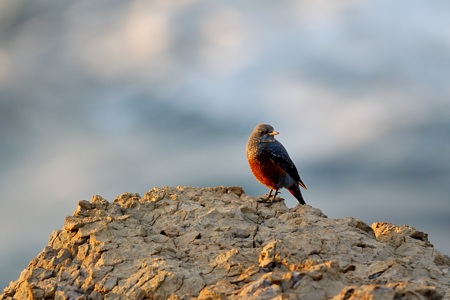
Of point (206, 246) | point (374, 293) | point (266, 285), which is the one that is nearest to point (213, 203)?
point (206, 246)

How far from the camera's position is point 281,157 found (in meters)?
14.1

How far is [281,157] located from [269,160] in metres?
0.26

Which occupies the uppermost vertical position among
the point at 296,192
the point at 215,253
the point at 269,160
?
the point at 269,160

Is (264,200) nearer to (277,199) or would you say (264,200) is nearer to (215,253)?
(277,199)

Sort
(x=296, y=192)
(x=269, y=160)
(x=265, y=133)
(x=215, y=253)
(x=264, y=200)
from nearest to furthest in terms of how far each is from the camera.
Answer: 1. (x=215, y=253)
2. (x=264, y=200)
3. (x=269, y=160)
4. (x=265, y=133)
5. (x=296, y=192)

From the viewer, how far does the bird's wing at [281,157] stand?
1405 centimetres

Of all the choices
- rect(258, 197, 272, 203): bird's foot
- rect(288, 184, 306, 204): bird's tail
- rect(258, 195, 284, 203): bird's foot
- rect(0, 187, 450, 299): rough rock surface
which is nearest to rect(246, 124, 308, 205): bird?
rect(288, 184, 306, 204): bird's tail

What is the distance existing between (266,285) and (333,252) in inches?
109

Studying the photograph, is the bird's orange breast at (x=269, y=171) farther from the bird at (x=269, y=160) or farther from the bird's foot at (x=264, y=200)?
the bird's foot at (x=264, y=200)

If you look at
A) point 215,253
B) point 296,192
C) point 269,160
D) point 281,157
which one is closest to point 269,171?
point 269,160

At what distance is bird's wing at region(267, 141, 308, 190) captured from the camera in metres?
14.1

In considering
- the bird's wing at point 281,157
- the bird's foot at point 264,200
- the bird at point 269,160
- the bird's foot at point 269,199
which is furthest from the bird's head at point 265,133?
the bird's foot at point 264,200

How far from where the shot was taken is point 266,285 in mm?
8500

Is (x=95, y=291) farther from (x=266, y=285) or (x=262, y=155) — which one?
(x=262, y=155)
